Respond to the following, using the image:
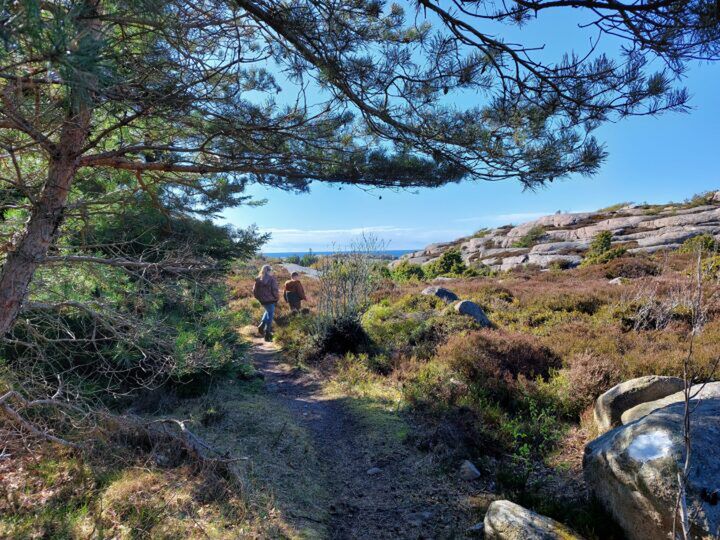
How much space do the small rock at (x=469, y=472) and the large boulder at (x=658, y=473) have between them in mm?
1139

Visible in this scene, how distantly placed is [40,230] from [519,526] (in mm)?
4106

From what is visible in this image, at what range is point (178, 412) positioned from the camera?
18.0 feet

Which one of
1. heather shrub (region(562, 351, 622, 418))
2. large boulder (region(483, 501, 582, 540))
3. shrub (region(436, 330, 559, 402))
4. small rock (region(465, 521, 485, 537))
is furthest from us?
shrub (region(436, 330, 559, 402))

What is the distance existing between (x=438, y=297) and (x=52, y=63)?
11167 mm

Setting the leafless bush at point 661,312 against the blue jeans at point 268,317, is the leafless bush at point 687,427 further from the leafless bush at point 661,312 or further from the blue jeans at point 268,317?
the blue jeans at point 268,317

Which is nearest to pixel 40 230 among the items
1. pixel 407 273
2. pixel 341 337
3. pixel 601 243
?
pixel 341 337

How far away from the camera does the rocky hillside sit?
2409cm

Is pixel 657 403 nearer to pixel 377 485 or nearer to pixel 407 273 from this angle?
pixel 377 485

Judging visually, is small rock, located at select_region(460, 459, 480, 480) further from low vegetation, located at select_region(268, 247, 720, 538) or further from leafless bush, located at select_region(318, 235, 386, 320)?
leafless bush, located at select_region(318, 235, 386, 320)

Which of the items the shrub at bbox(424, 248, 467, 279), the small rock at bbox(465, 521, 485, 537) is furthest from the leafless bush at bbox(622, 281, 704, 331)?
the shrub at bbox(424, 248, 467, 279)

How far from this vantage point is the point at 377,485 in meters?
4.32

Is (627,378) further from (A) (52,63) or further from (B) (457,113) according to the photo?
(A) (52,63)

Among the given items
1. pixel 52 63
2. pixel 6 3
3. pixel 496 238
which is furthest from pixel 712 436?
pixel 496 238

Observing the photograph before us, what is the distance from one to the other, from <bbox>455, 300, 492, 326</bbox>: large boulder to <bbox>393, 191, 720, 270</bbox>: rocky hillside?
47.4 ft
